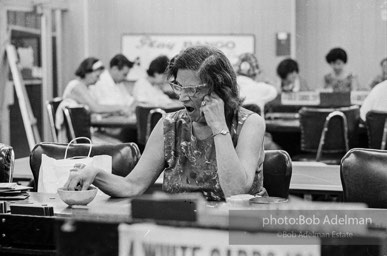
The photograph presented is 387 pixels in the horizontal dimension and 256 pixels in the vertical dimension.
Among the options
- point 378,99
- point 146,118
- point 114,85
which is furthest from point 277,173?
point 114,85

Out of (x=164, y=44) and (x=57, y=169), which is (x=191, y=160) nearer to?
(x=57, y=169)

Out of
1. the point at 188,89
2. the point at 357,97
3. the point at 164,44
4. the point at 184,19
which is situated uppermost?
the point at 184,19

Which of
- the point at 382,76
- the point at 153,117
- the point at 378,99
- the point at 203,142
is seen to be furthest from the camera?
the point at 382,76

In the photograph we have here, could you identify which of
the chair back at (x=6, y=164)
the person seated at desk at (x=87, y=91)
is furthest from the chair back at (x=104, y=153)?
the person seated at desk at (x=87, y=91)

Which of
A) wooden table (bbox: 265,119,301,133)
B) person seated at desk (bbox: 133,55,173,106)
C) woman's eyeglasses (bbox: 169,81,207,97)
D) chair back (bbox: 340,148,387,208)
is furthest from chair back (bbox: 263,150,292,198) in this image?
person seated at desk (bbox: 133,55,173,106)

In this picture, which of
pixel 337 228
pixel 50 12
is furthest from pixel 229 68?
pixel 50 12

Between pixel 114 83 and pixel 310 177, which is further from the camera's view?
pixel 114 83

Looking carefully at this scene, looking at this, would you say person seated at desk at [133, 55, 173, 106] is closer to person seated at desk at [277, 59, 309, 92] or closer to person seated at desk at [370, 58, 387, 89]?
person seated at desk at [277, 59, 309, 92]

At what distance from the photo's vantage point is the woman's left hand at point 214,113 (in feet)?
7.96

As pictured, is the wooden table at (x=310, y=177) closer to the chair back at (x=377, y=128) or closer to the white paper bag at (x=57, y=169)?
the white paper bag at (x=57, y=169)

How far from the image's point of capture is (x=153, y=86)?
26.2 ft

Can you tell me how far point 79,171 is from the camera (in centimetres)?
228

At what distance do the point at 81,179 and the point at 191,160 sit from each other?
48 centimetres

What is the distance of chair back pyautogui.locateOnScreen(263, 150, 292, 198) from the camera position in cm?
266
